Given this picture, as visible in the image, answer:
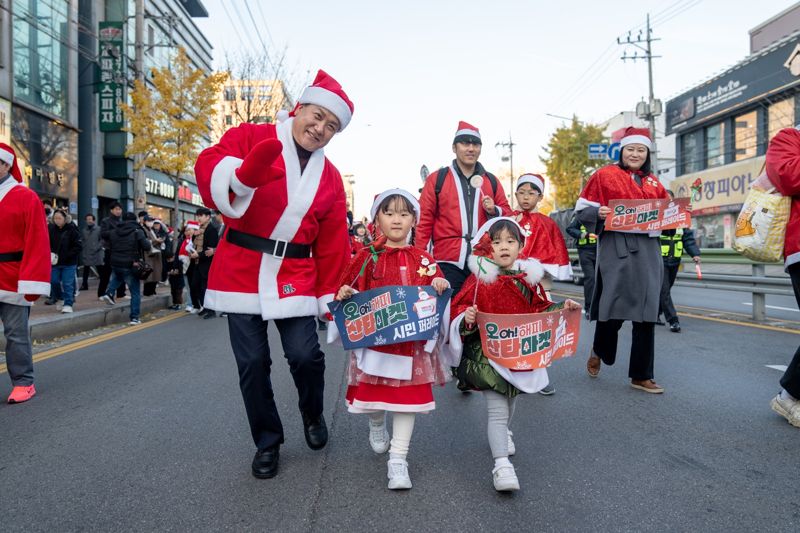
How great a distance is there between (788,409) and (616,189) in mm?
1939

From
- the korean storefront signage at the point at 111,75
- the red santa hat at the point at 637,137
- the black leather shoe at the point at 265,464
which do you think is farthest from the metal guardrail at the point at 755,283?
the korean storefront signage at the point at 111,75

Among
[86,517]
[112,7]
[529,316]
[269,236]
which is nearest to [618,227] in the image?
[529,316]

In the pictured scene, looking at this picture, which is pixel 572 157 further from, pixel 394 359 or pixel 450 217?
pixel 394 359

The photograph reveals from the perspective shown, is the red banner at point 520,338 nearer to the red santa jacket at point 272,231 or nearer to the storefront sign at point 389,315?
the storefront sign at point 389,315

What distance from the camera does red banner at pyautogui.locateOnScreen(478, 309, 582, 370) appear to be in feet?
9.62

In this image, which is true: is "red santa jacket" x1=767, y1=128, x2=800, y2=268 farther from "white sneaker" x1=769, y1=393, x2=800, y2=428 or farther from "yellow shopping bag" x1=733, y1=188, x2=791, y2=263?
"white sneaker" x1=769, y1=393, x2=800, y2=428

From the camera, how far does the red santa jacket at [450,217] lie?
16.0 feet

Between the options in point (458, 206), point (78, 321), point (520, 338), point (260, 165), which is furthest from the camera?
point (78, 321)

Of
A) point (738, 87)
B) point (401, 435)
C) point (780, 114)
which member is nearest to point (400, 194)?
point (401, 435)

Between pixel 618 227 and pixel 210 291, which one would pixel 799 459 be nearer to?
pixel 618 227

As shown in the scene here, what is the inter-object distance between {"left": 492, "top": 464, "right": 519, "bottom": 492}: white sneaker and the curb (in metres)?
6.55

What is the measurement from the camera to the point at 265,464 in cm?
301

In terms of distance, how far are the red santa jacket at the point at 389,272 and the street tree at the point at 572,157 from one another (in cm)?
4249

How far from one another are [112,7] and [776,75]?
3065cm
